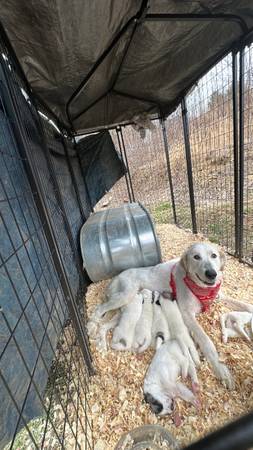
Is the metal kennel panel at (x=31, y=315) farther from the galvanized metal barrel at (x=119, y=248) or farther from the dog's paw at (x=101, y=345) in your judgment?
the galvanized metal barrel at (x=119, y=248)

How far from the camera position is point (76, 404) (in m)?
1.46

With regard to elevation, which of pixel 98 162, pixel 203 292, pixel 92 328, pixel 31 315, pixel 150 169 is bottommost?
pixel 92 328

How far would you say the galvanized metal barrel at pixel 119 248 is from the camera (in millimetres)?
2758

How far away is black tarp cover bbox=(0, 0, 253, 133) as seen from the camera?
1295 millimetres

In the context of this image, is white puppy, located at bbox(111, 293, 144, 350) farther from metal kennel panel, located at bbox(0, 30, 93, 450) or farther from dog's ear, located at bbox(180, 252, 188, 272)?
dog's ear, located at bbox(180, 252, 188, 272)

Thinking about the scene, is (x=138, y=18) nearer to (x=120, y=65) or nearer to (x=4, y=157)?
(x=120, y=65)

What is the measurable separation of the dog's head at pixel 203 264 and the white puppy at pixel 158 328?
39 cm

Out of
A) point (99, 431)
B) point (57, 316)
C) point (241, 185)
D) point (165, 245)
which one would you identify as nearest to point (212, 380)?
point (99, 431)

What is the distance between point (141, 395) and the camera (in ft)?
5.05

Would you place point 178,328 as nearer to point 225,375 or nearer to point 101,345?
point 225,375

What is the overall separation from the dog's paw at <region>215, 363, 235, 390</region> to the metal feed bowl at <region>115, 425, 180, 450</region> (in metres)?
0.48

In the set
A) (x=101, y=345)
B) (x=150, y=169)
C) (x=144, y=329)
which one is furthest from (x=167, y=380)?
(x=150, y=169)

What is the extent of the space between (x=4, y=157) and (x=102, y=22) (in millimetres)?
1020

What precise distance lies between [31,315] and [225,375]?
1287mm
